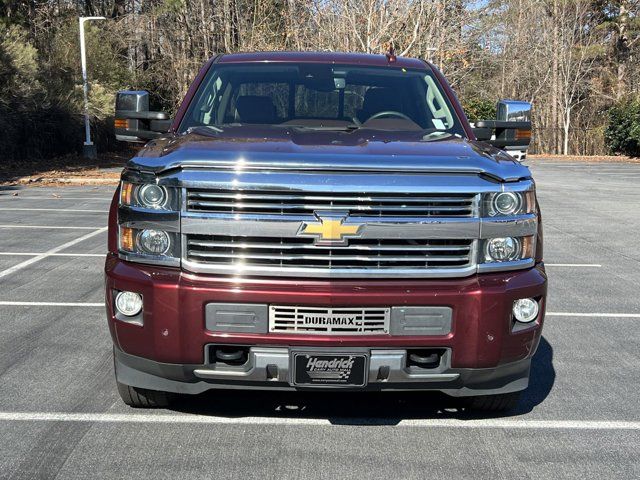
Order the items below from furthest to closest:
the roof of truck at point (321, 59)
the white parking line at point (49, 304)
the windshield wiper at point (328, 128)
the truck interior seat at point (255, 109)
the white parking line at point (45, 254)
Result: the white parking line at point (45, 254)
the white parking line at point (49, 304)
the roof of truck at point (321, 59)
the truck interior seat at point (255, 109)
the windshield wiper at point (328, 128)

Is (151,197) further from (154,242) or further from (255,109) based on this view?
(255,109)

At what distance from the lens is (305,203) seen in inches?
146

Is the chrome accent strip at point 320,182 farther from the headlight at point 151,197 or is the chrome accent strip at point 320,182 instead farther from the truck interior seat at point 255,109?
the truck interior seat at point 255,109

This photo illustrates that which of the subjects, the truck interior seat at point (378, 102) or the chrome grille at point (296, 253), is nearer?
the chrome grille at point (296, 253)

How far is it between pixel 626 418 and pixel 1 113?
2472 centimetres

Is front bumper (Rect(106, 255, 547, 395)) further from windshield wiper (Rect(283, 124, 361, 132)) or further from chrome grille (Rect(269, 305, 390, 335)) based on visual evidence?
windshield wiper (Rect(283, 124, 361, 132))

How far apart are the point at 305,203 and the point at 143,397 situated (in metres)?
1.51

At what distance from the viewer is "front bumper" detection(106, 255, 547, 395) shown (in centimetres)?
371

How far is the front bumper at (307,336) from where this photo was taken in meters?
3.71

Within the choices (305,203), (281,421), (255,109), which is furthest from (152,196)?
(255,109)

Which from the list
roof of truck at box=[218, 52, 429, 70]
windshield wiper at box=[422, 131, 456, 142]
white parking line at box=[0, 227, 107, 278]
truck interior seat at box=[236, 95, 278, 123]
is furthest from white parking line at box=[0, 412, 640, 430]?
white parking line at box=[0, 227, 107, 278]

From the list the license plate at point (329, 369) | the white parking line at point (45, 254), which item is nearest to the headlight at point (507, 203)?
the license plate at point (329, 369)

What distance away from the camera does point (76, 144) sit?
102 ft

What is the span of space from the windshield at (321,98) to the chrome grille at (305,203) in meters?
1.37
